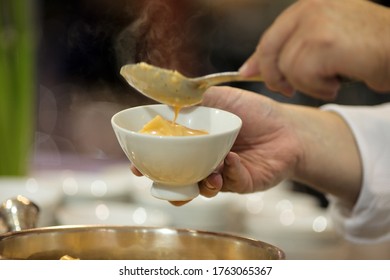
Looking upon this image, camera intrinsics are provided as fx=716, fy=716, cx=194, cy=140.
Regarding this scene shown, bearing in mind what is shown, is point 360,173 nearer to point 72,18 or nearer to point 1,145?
point 72,18

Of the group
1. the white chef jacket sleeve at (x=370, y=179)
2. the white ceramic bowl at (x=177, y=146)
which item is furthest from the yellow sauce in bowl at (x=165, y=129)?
the white chef jacket sleeve at (x=370, y=179)

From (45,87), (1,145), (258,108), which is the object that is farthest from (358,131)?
(45,87)

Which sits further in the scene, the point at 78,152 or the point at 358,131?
the point at 78,152

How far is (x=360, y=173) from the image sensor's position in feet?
2.50

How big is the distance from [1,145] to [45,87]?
9.2 inches

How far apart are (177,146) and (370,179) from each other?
0.35m

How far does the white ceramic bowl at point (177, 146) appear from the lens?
1.55ft

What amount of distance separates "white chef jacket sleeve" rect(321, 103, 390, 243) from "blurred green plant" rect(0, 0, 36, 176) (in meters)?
0.49

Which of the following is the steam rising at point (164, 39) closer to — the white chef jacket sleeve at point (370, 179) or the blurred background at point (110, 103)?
the blurred background at point (110, 103)

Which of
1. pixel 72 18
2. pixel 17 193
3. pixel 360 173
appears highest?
pixel 72 18

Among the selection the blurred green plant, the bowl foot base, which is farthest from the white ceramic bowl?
the blurred green plant

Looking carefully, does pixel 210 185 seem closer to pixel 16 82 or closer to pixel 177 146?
pixel 177 146

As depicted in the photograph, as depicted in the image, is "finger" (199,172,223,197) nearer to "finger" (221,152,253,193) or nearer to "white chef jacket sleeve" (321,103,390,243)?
"finger" (221,152,253,193)

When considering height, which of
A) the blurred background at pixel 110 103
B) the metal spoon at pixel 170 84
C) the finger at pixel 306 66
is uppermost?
the finger at pixel 306 66
